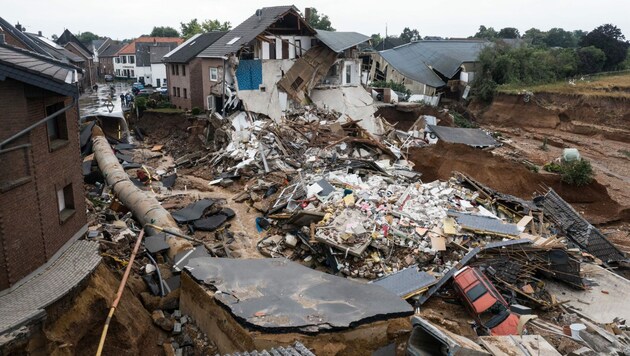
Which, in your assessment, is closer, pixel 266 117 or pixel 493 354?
pixel 493 354

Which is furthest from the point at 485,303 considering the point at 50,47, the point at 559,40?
the point at 559,40

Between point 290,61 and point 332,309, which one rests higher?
point 290,61

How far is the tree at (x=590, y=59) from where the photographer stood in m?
47.7

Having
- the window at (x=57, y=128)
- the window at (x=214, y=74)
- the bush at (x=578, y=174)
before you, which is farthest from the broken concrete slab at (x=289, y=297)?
the window at (x=214, y=74)

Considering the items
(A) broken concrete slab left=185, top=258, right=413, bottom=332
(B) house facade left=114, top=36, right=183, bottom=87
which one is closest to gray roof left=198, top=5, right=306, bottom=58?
(A) broken concrete slab left=185, top=258, right=413, bottom=332

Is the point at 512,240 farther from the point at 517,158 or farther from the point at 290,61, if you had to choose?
the point at 290,61

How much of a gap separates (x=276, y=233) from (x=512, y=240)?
8060 mm

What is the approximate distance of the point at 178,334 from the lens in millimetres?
Answer: 10008

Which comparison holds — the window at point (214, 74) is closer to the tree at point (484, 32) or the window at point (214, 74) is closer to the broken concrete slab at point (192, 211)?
the broken concrete slab at point (192, 211)

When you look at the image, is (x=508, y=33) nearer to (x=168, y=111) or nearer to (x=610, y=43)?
(x=610, y=43)

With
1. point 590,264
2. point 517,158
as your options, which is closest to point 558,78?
point 517,158

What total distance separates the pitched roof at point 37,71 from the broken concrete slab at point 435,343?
8228mm

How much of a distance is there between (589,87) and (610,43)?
12.2 meters

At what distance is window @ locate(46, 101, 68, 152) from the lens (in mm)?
10266
